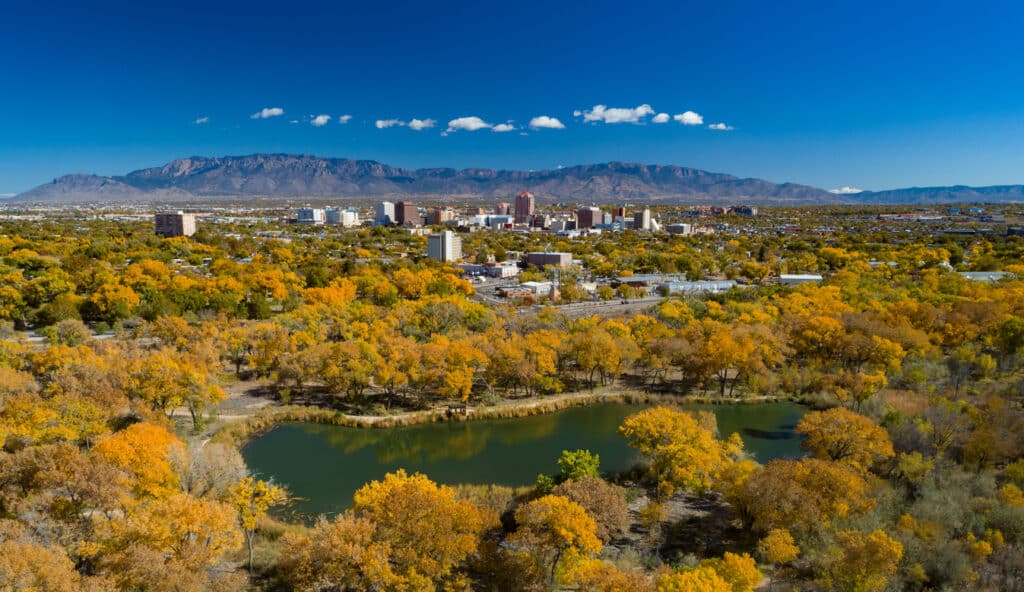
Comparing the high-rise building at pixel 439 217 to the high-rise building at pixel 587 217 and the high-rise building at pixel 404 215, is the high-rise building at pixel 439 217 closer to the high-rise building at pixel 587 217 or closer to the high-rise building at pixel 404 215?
the high-rise building at pixel 404 215

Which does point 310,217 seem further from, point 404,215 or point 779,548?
point 779,548

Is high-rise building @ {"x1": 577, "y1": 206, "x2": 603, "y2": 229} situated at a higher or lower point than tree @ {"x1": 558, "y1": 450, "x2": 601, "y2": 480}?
higher

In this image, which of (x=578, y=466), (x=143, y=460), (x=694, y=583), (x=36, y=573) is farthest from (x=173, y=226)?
(x=694, y=583)

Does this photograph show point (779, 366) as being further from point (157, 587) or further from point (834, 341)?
point (157, 587)

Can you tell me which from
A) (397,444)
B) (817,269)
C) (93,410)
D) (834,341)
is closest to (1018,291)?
(834,341)

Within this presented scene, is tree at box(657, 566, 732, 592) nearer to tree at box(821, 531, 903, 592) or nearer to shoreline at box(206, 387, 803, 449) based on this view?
tree at box(821, 531, 903, 592)

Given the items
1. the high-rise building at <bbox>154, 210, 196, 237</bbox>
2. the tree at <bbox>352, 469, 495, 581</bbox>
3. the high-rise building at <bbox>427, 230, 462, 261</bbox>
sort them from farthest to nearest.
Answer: the high-rise building at <bbox>154, 210, 196, 237</bbox>
the high-rise building at <bbox>427, 230, 462, 261</bbox>
the tree at <bbox>352, 469, 495, 581</bbox>

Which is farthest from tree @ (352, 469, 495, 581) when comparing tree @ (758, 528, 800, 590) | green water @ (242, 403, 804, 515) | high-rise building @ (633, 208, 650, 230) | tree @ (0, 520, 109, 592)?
high-rise building @ (633, 208, 650, 230)
